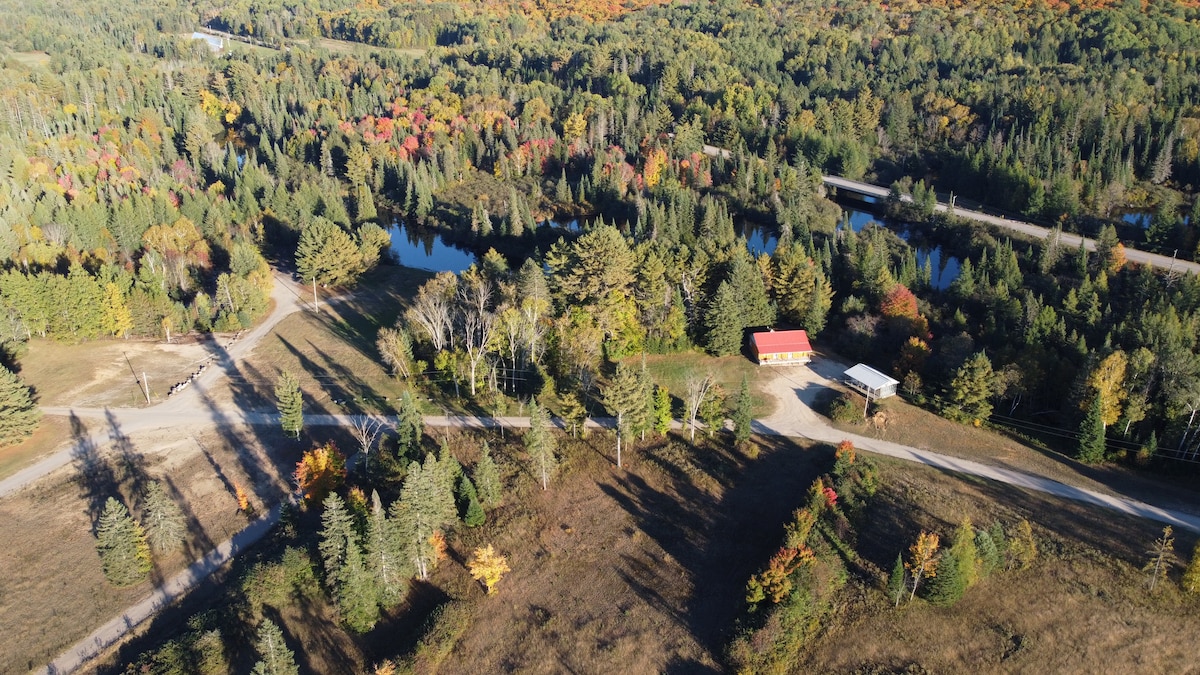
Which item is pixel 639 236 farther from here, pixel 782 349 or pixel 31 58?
pixel 31 58

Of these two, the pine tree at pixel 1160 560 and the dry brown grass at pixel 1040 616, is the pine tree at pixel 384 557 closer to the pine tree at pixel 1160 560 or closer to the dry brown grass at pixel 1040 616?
the dry brown grass at pixel 1040 616

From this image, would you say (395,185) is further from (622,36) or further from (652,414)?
(622,36)

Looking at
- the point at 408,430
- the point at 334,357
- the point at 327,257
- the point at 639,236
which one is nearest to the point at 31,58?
the point at 327,257

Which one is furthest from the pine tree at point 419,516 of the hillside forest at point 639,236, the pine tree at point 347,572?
the pine tree at point 347,572

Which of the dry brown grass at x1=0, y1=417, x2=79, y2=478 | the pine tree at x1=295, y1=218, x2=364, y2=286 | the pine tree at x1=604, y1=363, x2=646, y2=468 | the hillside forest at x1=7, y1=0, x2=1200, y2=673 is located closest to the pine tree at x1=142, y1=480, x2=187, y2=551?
the hillside forest at x1=7, y1=0, x2=1200, y2=673

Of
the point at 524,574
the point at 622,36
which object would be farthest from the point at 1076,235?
the point at 622,36

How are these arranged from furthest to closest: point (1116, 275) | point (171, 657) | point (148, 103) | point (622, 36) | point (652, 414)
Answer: point (622, 36) < point (148, 103) < point (1116, 275) < point (652, 414) < point (171, 657)
